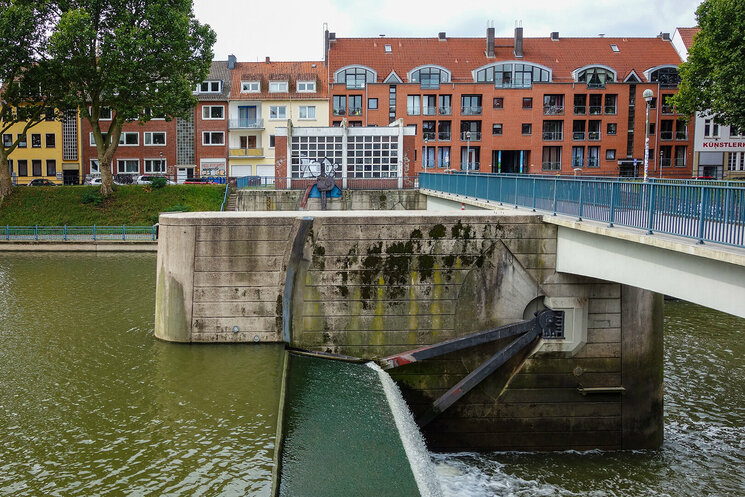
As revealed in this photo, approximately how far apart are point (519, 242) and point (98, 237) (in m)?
35.5

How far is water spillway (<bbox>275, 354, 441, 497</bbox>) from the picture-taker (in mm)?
11602

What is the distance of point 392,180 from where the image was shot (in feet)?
158

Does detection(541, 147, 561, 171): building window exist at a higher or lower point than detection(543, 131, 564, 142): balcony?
lower

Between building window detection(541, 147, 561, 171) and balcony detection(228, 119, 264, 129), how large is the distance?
27948mm

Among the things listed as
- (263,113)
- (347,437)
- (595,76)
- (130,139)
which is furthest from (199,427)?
(595,76)

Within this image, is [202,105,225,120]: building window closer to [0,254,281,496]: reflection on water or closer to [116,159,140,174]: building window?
[116,159,140,174]: building window

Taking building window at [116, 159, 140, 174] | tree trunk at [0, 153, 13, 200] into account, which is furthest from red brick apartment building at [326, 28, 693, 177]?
tree trunk at [0, 153, 13, 200]

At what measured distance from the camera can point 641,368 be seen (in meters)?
16.3

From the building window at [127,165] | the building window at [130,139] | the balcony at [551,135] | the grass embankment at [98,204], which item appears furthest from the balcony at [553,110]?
the building window at [127,165]

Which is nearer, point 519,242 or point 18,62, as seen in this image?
point 519,242

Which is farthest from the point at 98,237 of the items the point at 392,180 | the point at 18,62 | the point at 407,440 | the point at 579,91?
the point at 579,91

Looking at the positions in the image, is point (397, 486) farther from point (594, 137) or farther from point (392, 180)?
point (594, 137)

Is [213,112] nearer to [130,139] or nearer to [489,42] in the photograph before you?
[130,139]

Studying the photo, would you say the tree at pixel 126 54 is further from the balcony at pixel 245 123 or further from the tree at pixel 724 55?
the tree at pixel 724 55
